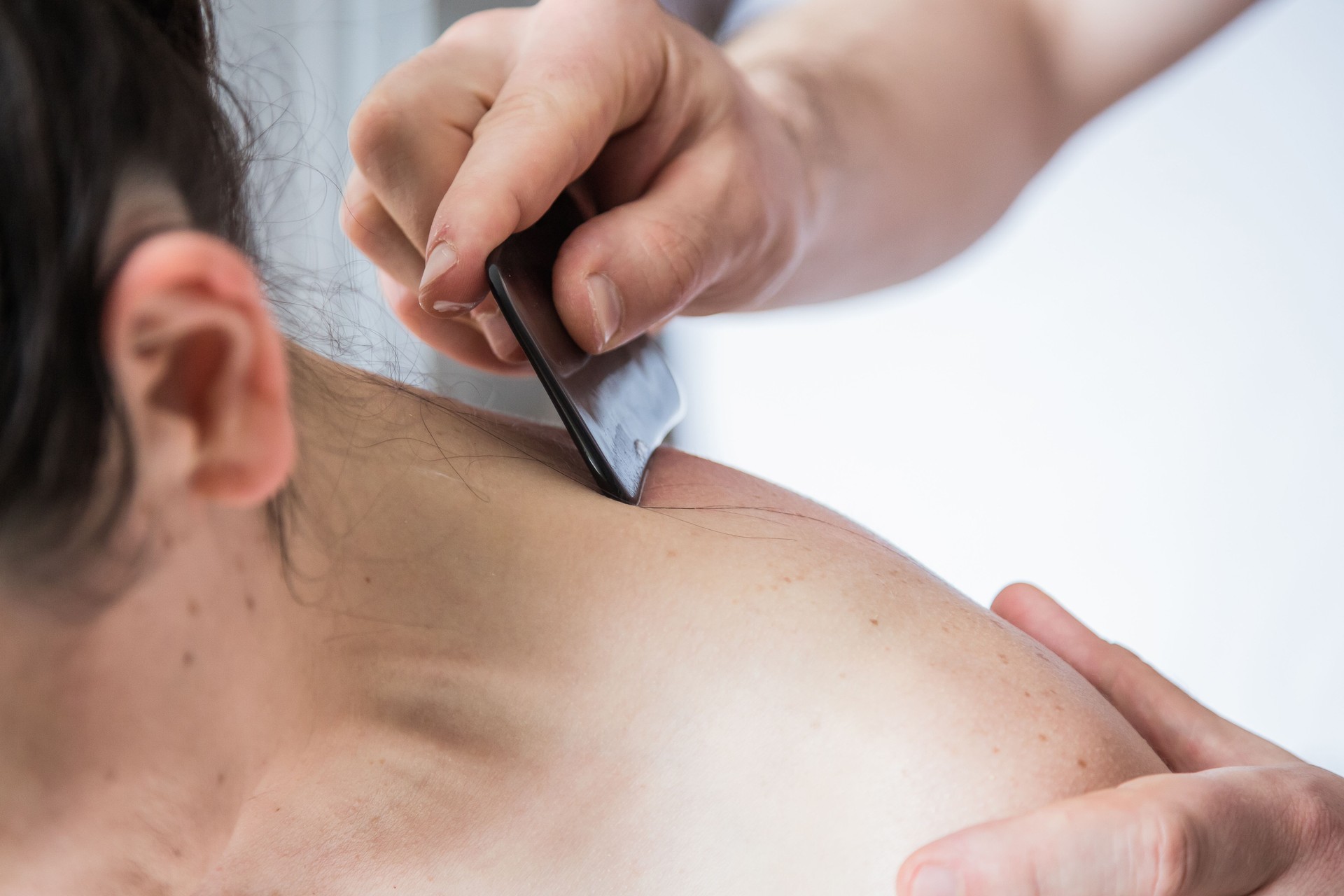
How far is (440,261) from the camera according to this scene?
21.8 inches

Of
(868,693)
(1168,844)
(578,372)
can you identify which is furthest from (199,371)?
(1168,844)

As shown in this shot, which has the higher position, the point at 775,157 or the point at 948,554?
the point at 775,157

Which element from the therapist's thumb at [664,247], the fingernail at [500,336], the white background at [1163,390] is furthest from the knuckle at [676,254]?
the white background at [1163,390]

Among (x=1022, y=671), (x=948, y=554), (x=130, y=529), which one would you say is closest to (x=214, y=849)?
(x=130, y=529)

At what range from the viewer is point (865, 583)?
611 mm

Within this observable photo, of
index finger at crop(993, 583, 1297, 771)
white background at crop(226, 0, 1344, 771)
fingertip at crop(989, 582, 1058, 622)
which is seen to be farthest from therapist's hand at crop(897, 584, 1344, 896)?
white background at crop(226, 0, 1344, 771)

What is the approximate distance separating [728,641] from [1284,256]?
1.36 metres

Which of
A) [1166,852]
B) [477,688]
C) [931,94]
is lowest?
[477,688]

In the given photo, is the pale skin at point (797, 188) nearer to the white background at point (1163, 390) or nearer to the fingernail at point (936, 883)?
the fingernail at point (936, 883)

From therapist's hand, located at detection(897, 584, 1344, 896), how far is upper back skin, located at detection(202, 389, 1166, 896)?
0.13 feet

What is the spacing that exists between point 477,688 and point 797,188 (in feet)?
1.62

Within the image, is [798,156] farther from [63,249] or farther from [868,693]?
[63,249]

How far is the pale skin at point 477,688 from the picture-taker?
1.60 feet

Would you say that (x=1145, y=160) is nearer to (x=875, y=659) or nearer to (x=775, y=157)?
(x=775, y=157)
